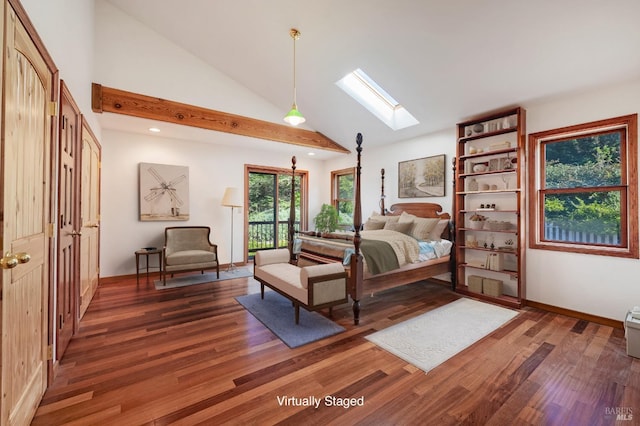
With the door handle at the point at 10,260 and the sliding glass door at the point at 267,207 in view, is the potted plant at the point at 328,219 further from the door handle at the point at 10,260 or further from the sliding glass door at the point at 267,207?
the door handle at the point at 10,260

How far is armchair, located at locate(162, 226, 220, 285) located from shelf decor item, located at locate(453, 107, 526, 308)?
4.03m

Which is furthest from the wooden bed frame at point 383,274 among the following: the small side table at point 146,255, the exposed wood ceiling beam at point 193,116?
the small side table at point 146,255

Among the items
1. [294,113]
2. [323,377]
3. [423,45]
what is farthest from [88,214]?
[423,45]

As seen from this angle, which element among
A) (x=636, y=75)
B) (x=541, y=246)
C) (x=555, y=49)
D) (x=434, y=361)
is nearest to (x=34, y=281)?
(x=434, y=361)

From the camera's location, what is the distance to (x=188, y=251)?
16.0 ft

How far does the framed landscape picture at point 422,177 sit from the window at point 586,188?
135 centimetres

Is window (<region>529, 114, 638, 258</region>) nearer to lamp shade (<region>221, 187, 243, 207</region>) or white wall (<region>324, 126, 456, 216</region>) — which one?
white wall (<region>324, 126, 456, 216</region>)

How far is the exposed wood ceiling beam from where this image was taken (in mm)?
3826

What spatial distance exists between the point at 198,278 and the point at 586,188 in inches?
224

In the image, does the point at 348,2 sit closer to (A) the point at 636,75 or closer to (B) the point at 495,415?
(A) the point at 636,75

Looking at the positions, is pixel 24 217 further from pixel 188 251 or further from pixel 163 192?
pixel 163 192

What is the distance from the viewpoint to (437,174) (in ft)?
16.0

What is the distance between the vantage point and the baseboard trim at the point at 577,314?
306 cm

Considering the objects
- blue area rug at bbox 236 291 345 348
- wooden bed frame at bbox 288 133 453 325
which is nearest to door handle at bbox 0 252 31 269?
blue area rug at bbox 236 291 345 348
